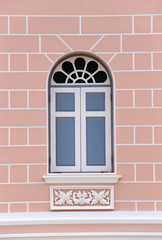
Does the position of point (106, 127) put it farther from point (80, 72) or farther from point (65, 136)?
point (80, 72)

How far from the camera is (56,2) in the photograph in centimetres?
468

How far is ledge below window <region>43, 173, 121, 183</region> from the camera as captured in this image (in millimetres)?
4523

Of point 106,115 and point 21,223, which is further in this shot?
point 106,115

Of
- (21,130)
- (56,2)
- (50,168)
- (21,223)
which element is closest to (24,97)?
(21,130)

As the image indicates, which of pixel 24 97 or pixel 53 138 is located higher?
pixel 24 97

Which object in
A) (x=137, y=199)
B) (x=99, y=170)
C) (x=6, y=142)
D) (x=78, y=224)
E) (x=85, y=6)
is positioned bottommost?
(x=78, y=224)

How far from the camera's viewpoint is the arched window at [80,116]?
15.5 ft

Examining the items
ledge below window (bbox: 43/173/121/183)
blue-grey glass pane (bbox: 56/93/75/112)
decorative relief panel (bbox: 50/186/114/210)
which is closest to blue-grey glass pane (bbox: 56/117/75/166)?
blue-grey glass pane (bbox: 56/93/75/112)

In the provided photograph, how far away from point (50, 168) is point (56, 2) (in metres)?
2.21

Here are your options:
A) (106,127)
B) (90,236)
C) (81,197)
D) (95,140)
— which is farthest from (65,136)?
(90,236)

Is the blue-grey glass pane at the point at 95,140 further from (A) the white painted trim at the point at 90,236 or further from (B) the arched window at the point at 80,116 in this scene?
(A) the white painted trim at the point at 90,236

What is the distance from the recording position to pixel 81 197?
4.58 m

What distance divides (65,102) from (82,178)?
105 cm

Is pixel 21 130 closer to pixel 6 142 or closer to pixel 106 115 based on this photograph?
pixel 6 142
